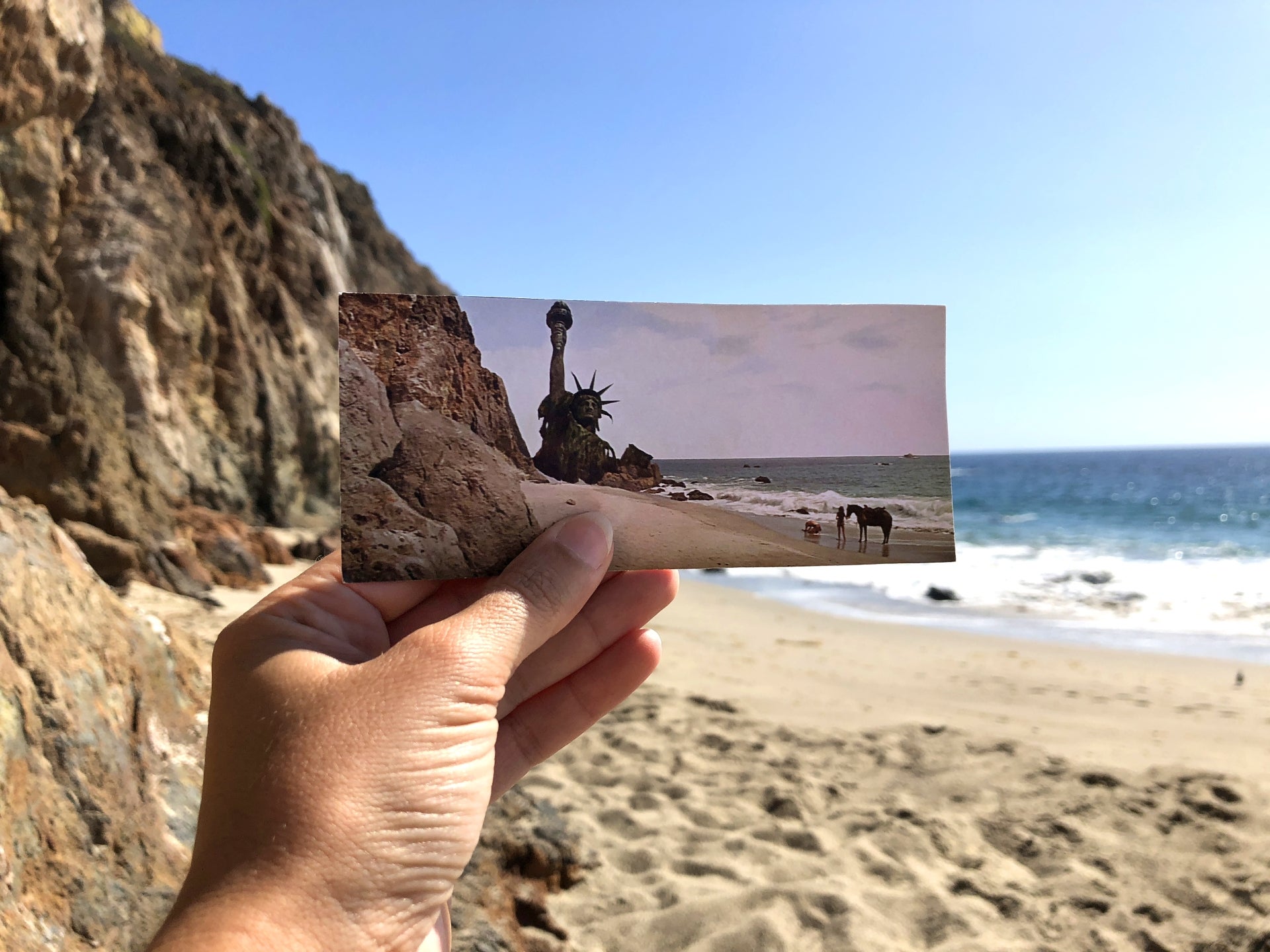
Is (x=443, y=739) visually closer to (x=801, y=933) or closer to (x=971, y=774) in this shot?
(x=801, y=933)

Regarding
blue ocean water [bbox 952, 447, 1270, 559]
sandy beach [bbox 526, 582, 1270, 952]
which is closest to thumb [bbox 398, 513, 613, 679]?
sandy beach [bbox 526, 582, 1270, 952]

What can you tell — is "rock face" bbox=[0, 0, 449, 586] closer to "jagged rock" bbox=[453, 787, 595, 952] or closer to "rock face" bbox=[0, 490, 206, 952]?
"rock face" bbox=[0, 490, 206, 952]

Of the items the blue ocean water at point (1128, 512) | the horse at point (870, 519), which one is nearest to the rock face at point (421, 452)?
the horse at point (870, 519)

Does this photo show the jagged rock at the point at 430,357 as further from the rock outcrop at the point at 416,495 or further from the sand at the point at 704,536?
the sand at the point at 704,536

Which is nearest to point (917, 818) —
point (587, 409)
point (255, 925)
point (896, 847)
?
point (896, 847)

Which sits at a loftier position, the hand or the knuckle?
the knuckle

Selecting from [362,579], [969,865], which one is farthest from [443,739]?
[969,865]

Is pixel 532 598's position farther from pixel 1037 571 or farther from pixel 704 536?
pixel 1037 571
